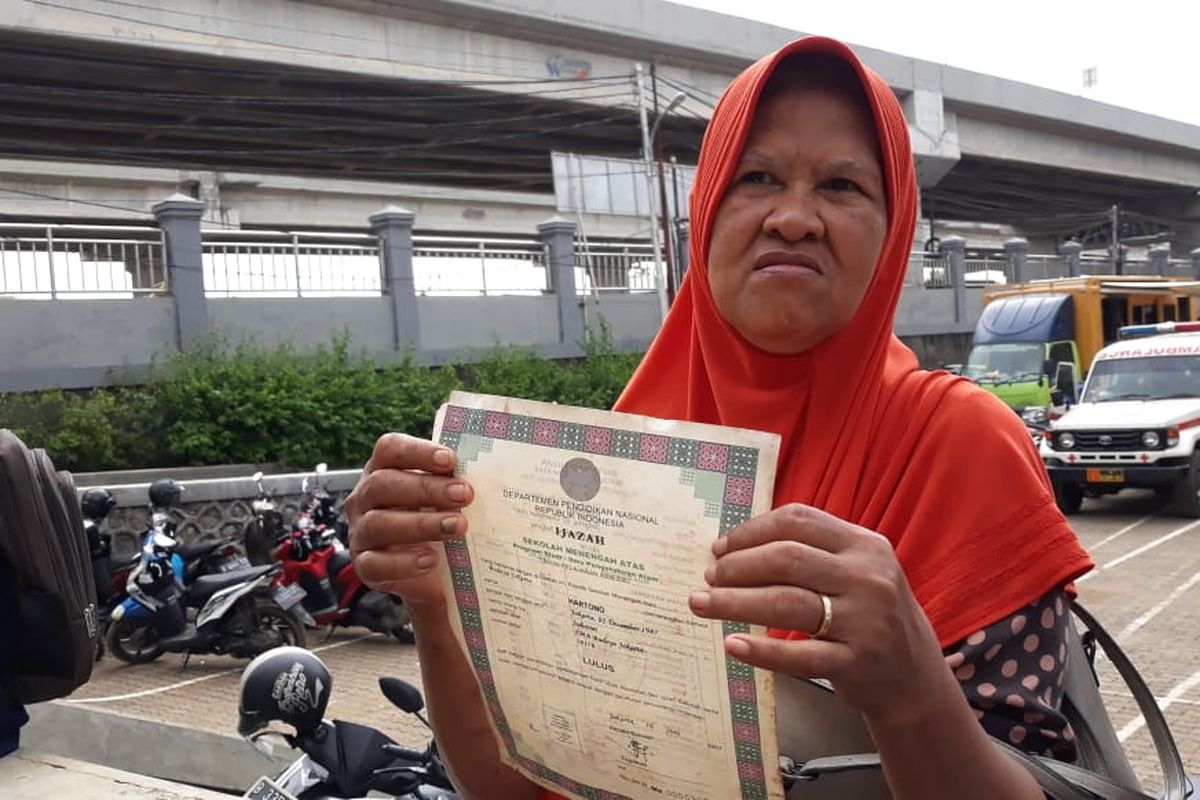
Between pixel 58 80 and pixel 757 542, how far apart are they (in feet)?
76.4

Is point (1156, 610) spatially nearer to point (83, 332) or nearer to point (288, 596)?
point (288, 596)

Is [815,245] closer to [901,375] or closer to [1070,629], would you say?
[901,375]

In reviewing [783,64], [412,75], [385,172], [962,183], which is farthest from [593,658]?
[962,183]

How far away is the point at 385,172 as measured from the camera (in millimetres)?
32781

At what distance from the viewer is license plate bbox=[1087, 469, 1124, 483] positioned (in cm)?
1166

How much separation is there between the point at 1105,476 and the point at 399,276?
9.71 m

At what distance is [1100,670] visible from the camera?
19.4 ft

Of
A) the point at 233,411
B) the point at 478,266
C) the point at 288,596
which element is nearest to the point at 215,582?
the point at 288,596

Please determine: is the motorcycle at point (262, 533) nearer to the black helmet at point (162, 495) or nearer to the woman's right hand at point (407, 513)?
the black helmet at point (162, 495)

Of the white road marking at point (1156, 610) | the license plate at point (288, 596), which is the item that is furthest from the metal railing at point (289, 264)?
the white road marking at point (1156, 610)

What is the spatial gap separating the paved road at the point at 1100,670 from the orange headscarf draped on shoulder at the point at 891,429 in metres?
3.56

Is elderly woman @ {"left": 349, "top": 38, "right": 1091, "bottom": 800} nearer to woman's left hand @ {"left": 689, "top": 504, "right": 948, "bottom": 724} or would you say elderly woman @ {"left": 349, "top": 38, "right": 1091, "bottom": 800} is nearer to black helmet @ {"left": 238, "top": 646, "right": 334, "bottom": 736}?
woman's left hand @ {"left": 689, "top": 504, "right": 948, "bottom": 724}

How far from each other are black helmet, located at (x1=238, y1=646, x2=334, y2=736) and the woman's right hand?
228 centimetres

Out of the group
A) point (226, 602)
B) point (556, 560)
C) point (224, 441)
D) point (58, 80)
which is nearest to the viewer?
point (556, 560)
